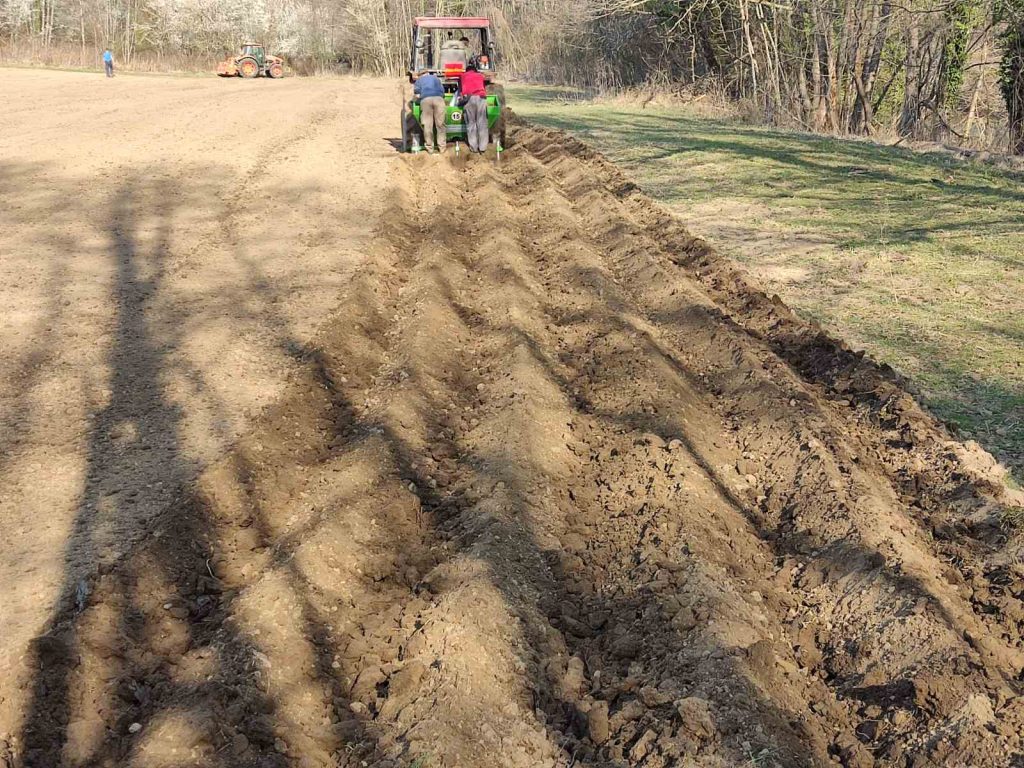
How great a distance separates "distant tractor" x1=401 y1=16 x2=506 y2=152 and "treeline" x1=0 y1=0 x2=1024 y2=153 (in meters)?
5.96

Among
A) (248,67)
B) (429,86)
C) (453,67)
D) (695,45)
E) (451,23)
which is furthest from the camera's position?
(248,67)

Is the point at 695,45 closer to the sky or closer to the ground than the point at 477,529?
closer to the sky

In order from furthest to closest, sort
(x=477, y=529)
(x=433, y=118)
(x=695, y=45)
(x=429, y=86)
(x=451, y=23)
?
(x=695, y=45)
(x=451, y=23)
(x=433, y=118)
(x=429, y=86)
(x=477, y=529)

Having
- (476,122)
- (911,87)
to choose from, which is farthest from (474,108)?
(911,87)

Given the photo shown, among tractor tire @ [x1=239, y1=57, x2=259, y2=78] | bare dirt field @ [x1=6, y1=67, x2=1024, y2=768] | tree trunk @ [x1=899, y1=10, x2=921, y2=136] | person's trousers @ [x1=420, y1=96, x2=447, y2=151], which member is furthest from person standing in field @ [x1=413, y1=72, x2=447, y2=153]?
tractor tire @ [x1=239, y1=57, x2=259, y2=78]

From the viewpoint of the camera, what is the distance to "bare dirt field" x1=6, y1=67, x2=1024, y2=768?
3.09 m

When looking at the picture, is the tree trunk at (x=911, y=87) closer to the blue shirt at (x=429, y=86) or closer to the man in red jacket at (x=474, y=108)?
the man in red jacket at (x=474, y=108)

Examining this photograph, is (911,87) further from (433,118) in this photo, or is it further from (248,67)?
(248,67)

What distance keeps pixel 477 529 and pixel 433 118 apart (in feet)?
33.5

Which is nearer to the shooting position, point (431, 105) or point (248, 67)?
point (431, 105)

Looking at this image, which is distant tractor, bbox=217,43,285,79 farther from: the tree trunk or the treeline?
the tree trunk

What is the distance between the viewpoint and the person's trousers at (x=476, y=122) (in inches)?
520

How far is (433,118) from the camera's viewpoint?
1330cm

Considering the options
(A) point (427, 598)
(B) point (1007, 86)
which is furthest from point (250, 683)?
(B) point (1007, 86)
